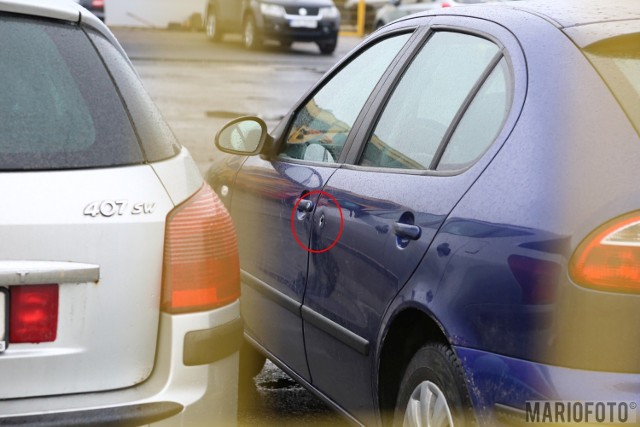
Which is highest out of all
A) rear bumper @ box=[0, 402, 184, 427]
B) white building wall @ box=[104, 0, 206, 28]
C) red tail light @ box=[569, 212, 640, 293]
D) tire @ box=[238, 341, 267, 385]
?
red tail light @ box=[569, 212, 640, 293]

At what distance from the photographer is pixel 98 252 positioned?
2986 mm

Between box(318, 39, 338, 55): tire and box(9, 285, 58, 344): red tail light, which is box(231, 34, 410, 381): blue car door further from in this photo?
box(318, 39, 338, 55): tire

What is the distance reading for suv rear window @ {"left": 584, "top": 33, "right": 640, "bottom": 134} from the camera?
9.93 feet

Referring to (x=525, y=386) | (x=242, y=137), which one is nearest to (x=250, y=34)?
(x=242, y=137)

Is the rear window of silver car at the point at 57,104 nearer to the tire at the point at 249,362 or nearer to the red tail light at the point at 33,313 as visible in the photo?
the red tail light at the point at 33,313

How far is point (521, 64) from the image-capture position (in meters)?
3.37

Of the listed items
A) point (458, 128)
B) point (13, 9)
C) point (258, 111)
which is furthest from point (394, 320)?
point (258, 111)

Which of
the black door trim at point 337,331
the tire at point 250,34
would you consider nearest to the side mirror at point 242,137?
the black door trim at point 337,331

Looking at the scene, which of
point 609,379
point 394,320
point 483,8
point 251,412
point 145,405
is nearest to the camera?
point 609,379

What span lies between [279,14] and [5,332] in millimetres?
A: 23943

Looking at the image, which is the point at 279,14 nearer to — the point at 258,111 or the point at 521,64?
the point at 258,111

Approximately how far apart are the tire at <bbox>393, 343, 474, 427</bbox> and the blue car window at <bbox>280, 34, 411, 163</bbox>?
3.89ft

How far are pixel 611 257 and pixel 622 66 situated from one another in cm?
60

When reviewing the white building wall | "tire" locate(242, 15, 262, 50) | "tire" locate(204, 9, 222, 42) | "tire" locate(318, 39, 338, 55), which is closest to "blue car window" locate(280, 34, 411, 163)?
"tire" locate(318, 39, 338, 55)
